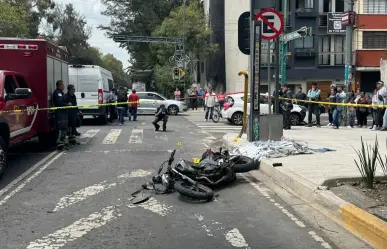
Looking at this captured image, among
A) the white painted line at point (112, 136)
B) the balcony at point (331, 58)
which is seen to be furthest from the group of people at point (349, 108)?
the balcony at point (331, 58)

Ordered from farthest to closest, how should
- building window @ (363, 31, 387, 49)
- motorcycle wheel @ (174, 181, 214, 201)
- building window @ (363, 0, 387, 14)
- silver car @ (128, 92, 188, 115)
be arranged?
building window @ (363, 31, 387, 49) < building window @ (363, 0, 387, 14) < silver car @ (128, 92, 188, 115) < motorcycle wheel @ (174, 181, 214, 201)

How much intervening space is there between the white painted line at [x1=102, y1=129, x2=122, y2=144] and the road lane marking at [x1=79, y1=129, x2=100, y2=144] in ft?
1.76

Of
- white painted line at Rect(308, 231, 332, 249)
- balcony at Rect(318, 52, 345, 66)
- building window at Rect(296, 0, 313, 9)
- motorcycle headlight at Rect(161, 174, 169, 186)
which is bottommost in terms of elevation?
white painted line at Rect(308, 231, 332, 249)

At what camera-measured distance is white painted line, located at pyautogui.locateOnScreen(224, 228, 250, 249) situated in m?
4.93

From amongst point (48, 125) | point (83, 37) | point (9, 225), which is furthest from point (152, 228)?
point (83, 37)

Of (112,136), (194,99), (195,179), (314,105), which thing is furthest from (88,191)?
(194,99)

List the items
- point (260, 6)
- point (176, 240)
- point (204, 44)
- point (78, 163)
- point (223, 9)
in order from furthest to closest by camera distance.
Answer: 1. point (223, 9)
2. point (204, 44)
3. point (260, 6)
4. point (78, 163)
5. point (176, 240)

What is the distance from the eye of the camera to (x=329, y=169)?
26.8ft

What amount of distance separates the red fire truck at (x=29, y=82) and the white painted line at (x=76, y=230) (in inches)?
156

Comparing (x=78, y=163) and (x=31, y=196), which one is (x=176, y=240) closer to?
(x=31, y=196)

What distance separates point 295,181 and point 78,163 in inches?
198

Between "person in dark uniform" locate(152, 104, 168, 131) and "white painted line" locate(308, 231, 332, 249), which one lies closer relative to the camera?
"white painted line" locate(308, 231, 332, 249)

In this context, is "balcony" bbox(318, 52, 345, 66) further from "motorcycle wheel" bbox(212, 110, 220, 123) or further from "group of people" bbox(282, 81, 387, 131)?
"group of people" bbox(282, 81, 387, 131)

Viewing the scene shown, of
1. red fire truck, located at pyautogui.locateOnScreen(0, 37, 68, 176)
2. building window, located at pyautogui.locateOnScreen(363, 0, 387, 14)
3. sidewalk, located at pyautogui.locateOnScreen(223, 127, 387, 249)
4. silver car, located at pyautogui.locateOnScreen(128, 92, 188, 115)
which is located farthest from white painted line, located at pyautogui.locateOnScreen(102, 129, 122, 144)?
building window, located at pyautogui.locateOnScreen(363, 0, 387, 14)
